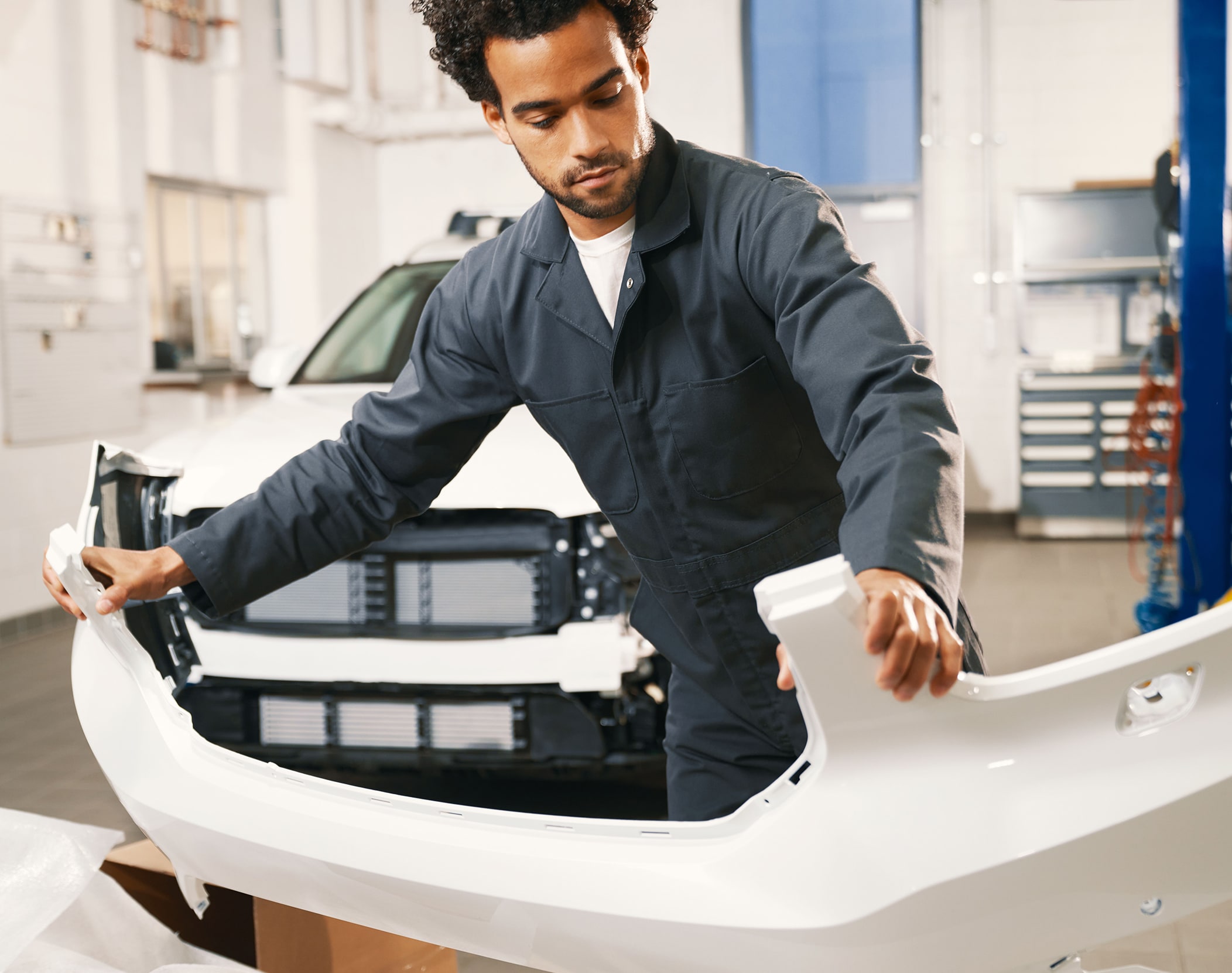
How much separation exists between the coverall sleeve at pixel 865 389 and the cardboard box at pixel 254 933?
1.14 metres

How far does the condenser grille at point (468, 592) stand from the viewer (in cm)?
254

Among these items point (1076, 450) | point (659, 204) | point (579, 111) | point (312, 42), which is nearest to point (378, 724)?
point (659, 204)

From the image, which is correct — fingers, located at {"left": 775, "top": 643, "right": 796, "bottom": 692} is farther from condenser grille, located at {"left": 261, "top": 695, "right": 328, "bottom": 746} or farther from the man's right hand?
condenser grille, located at {"left": 261, "top": 695, "right": 328, "bottom": 746}

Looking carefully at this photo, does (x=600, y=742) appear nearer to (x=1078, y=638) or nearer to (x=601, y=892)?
(x=601, y=892)

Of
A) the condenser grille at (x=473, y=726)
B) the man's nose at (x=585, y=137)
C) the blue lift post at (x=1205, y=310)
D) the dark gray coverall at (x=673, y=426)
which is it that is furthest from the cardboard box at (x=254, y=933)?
the blue lift post at (x=1205, y=310)

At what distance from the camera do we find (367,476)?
4.97 feet

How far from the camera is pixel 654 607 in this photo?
159 cm

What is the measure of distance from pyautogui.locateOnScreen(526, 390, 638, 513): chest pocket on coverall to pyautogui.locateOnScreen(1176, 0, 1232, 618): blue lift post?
11.8 feet

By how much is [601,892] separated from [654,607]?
2.10 feet

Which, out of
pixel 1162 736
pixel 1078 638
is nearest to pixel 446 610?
pixel 1162 736

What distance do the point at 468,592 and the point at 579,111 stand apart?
1.52 m

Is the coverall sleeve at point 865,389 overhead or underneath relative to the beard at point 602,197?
underneath

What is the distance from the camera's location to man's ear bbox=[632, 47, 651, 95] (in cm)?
134

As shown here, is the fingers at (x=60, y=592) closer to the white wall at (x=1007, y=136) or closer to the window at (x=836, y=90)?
the white wall at (x=1007, y=136)
